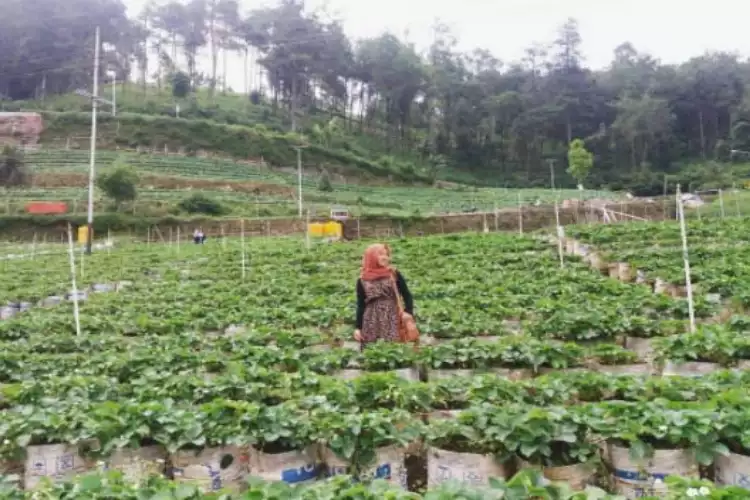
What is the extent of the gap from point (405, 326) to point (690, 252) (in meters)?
10.2

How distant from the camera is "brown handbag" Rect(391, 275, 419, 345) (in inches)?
298

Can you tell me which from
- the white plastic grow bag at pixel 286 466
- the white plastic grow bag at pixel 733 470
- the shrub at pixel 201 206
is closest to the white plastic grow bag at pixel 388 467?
the white plastic grow bag at pixel 286 466

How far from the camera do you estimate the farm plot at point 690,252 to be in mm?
11062

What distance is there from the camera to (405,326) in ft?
24.9

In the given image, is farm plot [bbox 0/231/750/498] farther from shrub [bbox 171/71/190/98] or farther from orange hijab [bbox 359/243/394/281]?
shrub [bbox 171/71/190/98]

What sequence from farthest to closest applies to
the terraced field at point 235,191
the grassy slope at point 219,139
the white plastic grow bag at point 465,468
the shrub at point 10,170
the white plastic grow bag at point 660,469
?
the grassy slope at point 219,139
the shrub at point 10,170
the terraced field at point 235,191
the white plastic grow bag at point 465,468
the white plastic grow bag at point 660,469

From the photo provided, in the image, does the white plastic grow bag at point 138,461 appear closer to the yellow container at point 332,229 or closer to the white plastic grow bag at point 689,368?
the white plastic grow bag at point 689,368

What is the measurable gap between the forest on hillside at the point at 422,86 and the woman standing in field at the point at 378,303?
2651 inches

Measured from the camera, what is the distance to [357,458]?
14.1 ft

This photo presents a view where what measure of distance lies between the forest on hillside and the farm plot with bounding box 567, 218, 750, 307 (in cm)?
5459

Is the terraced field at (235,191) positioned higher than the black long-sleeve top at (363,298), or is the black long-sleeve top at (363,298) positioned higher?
the terraced field at (235,191)

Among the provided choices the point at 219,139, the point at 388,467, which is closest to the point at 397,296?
the point at 388,467

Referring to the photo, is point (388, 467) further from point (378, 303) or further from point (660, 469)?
point (378, 303)

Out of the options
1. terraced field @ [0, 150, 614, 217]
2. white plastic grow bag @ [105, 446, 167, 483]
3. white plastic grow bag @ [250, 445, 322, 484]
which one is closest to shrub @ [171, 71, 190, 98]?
terraced field @ [0, 150, 614, 217]
